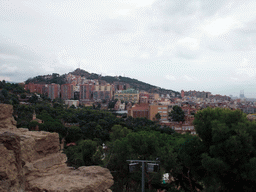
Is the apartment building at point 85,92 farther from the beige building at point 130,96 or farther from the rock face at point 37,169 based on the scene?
the rock face at point 37,169

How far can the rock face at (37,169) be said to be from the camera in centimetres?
361

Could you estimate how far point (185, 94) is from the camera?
145m

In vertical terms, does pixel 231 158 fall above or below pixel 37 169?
above

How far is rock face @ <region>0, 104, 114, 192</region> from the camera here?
3609 mm

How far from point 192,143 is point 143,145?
8.29 feet

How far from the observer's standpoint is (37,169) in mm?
5977

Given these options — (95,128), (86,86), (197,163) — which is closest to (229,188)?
(197,163)

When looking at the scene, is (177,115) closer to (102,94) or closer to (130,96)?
(130,96)

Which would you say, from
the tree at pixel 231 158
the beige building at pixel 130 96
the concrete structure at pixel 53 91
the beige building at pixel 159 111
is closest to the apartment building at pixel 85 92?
the concrete structure at pixel 53 91

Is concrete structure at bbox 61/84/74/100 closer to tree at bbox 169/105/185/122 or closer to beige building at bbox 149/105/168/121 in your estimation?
beige building at bbox 149/105/168/121

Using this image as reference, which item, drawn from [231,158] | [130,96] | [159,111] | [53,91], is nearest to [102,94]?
[130,96]

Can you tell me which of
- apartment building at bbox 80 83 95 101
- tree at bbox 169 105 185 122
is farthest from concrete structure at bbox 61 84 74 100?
tree at bbox 169 105 185 122

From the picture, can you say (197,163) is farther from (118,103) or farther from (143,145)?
(118,103)

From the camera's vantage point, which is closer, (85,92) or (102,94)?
(85,92)
